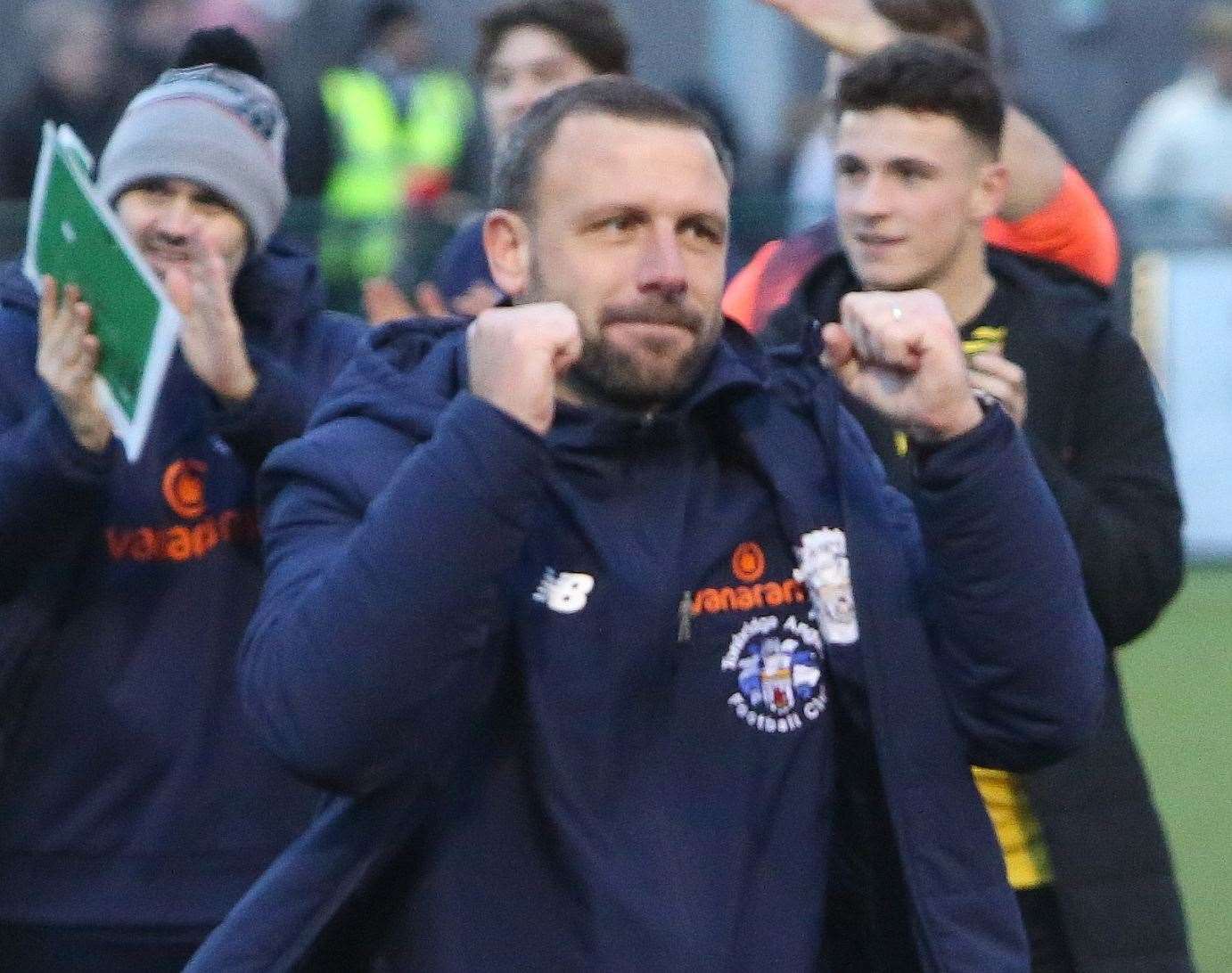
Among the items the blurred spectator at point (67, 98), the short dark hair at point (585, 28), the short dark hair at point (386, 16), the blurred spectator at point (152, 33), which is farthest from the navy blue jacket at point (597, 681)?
the short dark hair at point (386, 16)

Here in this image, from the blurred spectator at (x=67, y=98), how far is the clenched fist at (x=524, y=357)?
29.7 feet

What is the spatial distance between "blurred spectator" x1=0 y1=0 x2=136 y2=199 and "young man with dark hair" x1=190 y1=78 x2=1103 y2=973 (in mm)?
8884

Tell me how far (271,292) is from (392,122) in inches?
347

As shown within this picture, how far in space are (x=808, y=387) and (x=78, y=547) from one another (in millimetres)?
1666

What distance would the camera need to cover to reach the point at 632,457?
3426 mm

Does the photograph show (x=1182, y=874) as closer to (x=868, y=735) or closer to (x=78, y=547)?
(x=78, y=547)

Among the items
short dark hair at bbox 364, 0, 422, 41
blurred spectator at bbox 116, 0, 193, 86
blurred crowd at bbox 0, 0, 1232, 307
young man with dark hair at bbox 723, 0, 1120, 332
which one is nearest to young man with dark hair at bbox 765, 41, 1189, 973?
young man with dark hair at bbox 723, 0, 1120, 332

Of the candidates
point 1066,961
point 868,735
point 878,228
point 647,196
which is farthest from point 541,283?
point 1066,961

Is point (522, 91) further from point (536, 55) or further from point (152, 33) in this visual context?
point (152, 33)

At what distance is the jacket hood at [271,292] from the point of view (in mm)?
4984

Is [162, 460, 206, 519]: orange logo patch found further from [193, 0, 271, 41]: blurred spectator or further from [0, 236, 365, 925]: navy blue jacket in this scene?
[193, 0, 271, 41]: blurred spectator

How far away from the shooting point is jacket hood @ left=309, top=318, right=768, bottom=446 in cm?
342

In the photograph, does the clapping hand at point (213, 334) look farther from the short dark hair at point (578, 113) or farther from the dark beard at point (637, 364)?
the dark beard at point (637, 364)

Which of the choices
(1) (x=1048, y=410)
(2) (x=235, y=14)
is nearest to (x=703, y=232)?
(1) (x=1048, y=410)
